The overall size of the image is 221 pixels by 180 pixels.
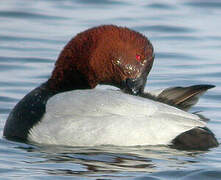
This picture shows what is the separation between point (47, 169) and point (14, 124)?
126 centimetres

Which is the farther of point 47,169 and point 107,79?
point 107,79

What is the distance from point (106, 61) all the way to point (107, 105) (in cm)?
74

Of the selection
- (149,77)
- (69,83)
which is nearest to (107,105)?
(69,83)

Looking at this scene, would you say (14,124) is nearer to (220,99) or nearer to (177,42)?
(220,99)

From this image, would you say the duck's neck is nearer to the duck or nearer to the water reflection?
the duck

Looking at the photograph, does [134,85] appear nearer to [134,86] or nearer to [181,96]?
[134,86]

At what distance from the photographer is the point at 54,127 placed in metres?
7.70

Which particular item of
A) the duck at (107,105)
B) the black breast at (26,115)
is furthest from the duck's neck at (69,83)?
the black breast at (26,115)

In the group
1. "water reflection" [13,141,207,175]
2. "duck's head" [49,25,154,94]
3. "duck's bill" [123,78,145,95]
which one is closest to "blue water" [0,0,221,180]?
"water reflection" [13,141,207,175]

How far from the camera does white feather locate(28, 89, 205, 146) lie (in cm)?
753

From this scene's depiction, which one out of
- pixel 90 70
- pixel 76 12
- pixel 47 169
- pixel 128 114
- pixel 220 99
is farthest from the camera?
pixel 76 12

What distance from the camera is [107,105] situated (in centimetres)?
767

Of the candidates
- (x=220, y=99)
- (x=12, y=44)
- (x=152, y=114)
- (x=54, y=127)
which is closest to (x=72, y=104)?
(x=54, y=127)

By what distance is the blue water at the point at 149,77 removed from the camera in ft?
22.9
